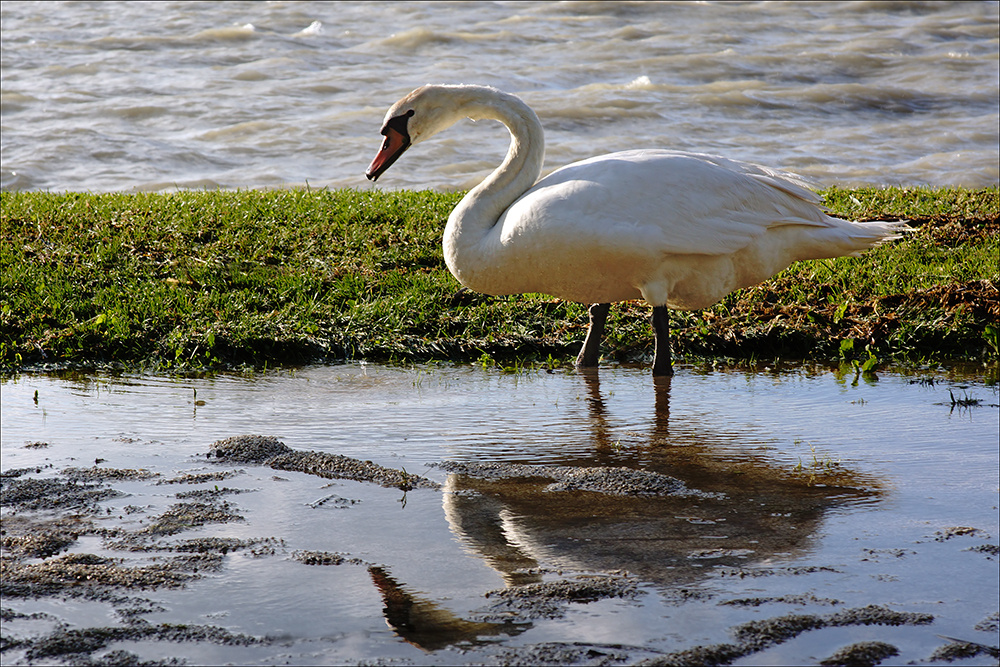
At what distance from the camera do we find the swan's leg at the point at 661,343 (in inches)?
224

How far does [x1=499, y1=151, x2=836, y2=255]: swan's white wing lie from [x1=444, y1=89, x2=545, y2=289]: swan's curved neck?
0.47 ft

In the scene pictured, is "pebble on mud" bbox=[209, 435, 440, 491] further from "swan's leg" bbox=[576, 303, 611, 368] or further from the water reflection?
"swan's leg" bbox=[576, 303, 611, 368]

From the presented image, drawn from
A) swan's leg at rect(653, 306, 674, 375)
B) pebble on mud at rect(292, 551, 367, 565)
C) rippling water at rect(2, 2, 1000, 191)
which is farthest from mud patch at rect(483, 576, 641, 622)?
rippling water at rect(2, 2, 1000, 191)

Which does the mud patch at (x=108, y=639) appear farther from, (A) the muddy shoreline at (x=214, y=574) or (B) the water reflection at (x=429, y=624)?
(B) the water reflection at (x=429, y=624)

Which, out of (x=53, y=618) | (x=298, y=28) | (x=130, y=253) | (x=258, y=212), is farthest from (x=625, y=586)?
(x=298, y=28)

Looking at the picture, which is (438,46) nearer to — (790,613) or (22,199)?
(22,199)

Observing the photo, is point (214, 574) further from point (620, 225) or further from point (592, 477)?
point (620, 225)

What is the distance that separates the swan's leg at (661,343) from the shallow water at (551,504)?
13cm

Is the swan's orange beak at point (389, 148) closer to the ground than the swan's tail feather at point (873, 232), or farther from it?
farther from it

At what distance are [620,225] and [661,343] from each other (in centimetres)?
81

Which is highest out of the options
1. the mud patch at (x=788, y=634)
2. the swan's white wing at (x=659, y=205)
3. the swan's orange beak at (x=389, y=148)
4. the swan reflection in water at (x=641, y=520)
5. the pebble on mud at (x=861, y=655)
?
the swan's orange beak at (x=389, y=148)

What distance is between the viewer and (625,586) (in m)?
3.11

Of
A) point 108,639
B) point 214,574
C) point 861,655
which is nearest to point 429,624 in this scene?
point 214,574

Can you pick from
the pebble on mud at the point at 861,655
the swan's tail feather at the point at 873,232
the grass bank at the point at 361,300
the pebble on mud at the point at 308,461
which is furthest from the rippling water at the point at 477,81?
the pebble on mud at the point at 861,655
